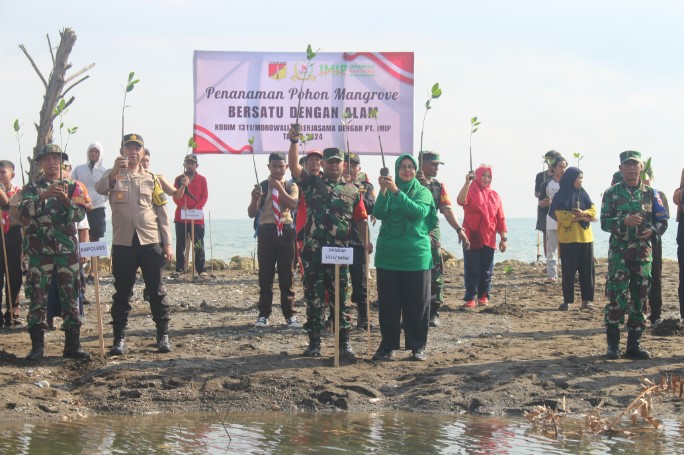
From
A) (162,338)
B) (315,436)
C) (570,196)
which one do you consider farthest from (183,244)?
(315,436)

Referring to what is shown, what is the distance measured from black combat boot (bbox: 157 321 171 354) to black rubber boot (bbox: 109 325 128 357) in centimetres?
33

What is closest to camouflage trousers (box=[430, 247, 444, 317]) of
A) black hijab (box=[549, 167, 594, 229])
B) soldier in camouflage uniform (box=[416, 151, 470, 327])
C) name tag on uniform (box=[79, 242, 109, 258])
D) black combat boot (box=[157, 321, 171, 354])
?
soldier in camouflage uniform (box=[416, 151, 470, 327])

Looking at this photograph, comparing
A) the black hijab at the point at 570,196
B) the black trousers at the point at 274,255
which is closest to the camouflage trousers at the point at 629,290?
the black trousers at the point at 274,255

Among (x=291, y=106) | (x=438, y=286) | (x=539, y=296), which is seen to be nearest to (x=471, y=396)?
(x=438, y=286)

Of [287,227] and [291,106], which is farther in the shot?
[291,106]

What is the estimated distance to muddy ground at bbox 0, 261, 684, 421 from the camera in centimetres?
816

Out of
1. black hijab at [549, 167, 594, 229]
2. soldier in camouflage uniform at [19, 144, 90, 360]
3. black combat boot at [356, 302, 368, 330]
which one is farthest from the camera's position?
black hijab at [549, 167, 594, 229]

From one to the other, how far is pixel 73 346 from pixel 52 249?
931 mm

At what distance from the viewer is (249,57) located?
17.2m

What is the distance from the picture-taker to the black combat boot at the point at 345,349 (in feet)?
30.7

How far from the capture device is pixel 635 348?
9492mm

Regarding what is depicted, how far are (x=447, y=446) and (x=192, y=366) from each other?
2.96 metres

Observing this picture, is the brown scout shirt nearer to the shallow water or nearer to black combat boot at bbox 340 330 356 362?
black combat boot at bbox 340 330 356 362

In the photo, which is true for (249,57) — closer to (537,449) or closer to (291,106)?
(291,106)
